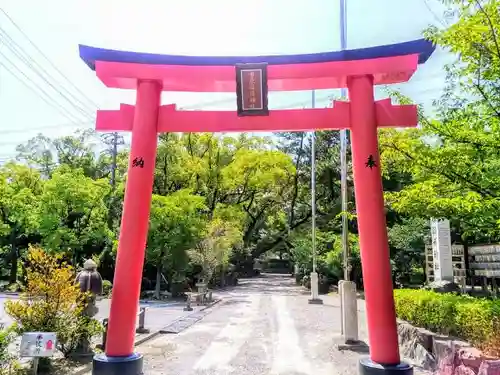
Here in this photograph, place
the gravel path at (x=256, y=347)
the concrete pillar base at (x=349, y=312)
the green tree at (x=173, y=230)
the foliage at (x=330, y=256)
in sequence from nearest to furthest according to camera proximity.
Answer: the gravel path at (x=256, y=347)
the concrete pillar base at (x=349, y=312)
the green tree at (x=173, y=230)
the foliage at (x=330, y=256)

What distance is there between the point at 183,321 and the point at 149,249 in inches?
326

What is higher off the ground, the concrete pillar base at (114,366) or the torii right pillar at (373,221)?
the torii right pillar at (373,221)

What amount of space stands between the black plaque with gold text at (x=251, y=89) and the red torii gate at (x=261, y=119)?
0.02 metres

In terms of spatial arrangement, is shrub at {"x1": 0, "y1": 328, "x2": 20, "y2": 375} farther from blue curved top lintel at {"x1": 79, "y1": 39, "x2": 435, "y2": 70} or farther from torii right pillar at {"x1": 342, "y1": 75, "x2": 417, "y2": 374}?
torii right pillar at {"x1": 342, "y1": 75, "x2": 417, "y2": 374}

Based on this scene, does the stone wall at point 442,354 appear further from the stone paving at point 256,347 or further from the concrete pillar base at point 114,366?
the concrete pillar base at point 114,366

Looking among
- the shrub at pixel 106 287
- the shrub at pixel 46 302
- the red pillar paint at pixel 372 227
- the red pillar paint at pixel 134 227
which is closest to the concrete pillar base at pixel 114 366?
the red pillar paint at pixel 134 227

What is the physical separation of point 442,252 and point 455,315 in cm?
843

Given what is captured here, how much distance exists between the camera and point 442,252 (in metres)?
15.9

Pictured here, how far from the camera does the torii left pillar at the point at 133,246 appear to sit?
6675mm

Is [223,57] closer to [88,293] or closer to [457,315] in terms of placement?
[88,293]

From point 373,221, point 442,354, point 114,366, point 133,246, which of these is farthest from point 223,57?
point 442,354

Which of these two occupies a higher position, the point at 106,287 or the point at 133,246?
the point at 133,246

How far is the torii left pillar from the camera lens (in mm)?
6675

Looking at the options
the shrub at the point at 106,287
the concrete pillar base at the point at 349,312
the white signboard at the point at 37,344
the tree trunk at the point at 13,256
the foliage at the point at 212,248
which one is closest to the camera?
the white signboard at the point at 37,344
